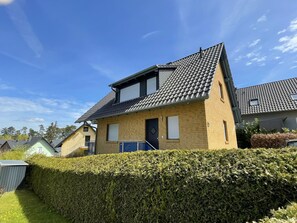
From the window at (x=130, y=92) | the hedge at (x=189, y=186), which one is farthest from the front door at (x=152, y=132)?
the hedge at (x=189, y=186)

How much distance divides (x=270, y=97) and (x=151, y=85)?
18.3 meters

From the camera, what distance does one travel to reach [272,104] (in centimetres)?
2030

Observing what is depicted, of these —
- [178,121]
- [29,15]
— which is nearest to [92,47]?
[29,15]

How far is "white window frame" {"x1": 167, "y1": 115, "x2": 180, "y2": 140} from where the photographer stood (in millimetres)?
9143

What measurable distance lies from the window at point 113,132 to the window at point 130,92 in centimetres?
219

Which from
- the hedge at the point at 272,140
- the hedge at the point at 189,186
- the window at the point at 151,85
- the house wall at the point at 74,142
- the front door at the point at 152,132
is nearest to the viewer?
the hedge at the point at 189,186

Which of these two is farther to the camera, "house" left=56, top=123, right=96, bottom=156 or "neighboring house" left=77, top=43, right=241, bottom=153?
"house" left=56, top=123, right=96, bottom=156

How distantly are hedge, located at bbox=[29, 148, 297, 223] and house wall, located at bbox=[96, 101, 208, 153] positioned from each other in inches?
169

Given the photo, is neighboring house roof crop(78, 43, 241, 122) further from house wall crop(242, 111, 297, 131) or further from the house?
the house

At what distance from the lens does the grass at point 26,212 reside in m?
5.83

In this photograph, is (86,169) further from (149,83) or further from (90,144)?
(90,144)

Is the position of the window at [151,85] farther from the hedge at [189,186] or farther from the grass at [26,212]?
the grass at [26,212]

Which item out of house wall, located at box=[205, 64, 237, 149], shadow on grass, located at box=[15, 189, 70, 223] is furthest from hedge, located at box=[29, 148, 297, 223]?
house wall, located at box=[205, 64, 237, 149]

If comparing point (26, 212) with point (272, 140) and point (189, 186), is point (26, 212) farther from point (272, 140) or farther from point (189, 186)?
point (272, 140)
